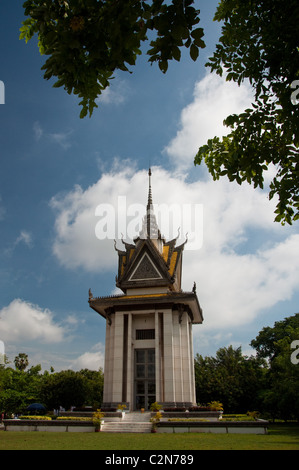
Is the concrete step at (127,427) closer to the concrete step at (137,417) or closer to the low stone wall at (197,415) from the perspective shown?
the concrete step at (137,417)

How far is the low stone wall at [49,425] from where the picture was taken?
65.9 ft

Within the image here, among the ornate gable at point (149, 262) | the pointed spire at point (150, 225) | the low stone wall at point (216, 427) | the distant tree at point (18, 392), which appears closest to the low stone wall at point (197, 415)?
the low stone wall at point (216, 427)

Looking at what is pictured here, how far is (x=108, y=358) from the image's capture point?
99.2 feet

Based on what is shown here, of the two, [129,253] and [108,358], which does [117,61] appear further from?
[129,253]

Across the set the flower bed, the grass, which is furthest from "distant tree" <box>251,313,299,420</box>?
the flower bed

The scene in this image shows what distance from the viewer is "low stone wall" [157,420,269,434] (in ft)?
58.9

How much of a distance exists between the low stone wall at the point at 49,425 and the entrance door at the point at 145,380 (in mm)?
8820

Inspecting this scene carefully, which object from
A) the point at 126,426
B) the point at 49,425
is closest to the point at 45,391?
the point at 49,425

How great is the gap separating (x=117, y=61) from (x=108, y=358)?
29.0m

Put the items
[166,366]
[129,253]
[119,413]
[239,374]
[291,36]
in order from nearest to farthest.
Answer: [291,36]
[119,413]
[166,366]
[129,253]
[239,374]

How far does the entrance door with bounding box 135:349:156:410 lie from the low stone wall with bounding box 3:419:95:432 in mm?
8820

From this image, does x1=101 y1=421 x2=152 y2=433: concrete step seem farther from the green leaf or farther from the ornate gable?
the green leaf


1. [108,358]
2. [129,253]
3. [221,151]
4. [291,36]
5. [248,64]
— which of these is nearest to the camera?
[291,36]
